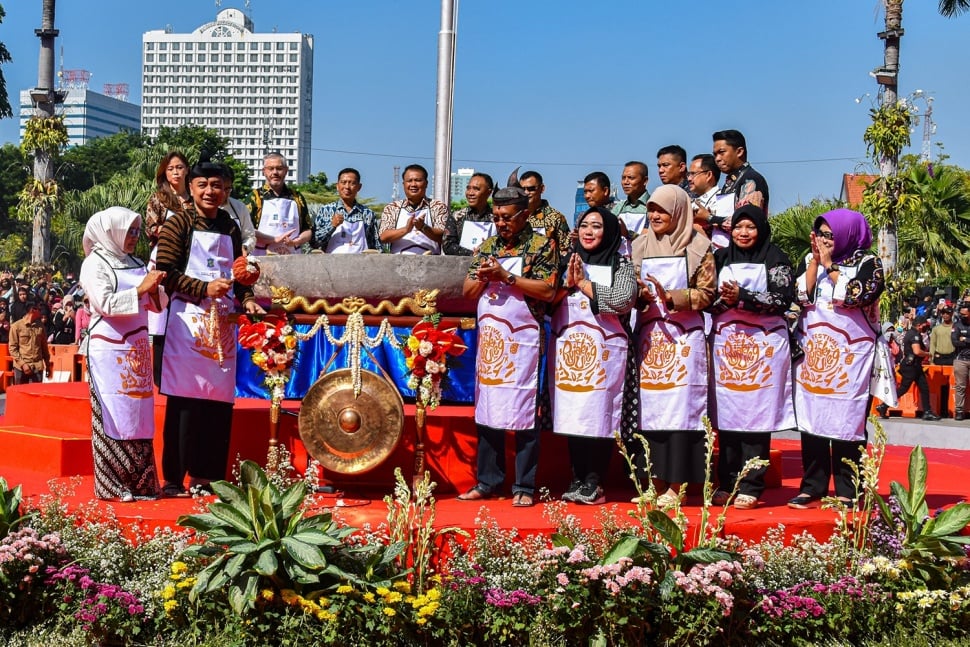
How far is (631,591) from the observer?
14.3ft

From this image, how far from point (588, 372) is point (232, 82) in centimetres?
15984

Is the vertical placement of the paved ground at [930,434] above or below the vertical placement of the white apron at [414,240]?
below

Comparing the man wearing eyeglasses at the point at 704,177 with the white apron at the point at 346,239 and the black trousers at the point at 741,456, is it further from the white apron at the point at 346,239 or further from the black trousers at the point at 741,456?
the white apron at the point at 346,239

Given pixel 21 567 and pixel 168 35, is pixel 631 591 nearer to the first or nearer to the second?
pixel 21 567

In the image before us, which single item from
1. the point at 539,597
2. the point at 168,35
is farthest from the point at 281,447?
the point at 168,35

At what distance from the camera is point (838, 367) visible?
5656 mm

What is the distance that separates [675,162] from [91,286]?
3722 millimetres

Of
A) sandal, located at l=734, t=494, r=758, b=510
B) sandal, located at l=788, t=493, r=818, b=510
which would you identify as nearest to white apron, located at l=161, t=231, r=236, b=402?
sandal, located at l=734, t=494, r=758, b=510

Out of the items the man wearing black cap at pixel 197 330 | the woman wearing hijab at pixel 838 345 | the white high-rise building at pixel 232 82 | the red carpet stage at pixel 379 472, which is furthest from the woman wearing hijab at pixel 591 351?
the white high-rise building at pixel 232 82

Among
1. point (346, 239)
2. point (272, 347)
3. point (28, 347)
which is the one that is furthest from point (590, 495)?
point (28, 347)

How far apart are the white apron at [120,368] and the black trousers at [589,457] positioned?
2.24 m

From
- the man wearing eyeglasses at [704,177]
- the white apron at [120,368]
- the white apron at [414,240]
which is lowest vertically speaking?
the white apron at [120,368]

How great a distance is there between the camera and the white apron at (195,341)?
5.77 metres

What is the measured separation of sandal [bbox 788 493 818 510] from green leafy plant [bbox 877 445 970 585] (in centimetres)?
57
